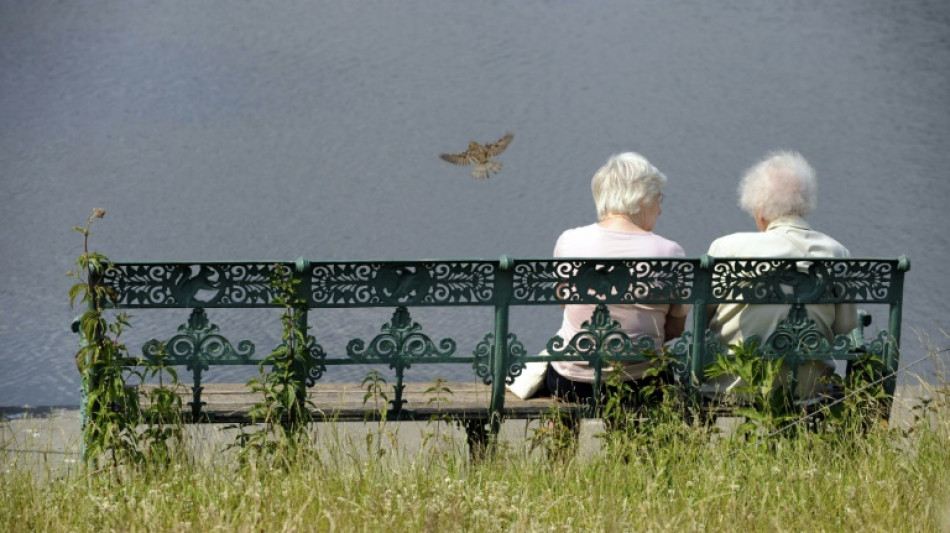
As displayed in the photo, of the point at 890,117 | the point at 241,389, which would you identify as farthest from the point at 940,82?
the point at 241,389

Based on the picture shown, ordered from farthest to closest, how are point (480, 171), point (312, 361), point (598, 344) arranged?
point (480, 171) < point (598, 344) < point (312, 361)

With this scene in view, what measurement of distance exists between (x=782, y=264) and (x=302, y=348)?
169 centimetres

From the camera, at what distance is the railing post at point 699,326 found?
15.0ft

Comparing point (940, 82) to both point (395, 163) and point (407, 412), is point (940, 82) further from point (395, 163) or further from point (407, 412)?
point (407, 412)

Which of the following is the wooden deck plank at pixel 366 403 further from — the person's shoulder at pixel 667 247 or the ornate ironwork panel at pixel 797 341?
the ornate ironwork panel at pixel 797 341

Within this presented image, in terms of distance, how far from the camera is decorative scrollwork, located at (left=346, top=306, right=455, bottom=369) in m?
4.44

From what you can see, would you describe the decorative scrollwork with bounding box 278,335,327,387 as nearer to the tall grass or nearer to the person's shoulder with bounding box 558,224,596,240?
the tall grass

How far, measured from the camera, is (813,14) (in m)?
17.0

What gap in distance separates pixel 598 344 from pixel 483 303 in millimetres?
464

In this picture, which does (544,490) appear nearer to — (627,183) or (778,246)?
(627,183)

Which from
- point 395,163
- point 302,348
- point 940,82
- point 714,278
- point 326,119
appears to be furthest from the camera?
point 940,82

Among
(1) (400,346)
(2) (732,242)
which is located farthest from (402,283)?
(2) (732,242)

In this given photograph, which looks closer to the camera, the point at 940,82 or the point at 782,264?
the point at 782,264

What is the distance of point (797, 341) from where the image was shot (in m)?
4.77
